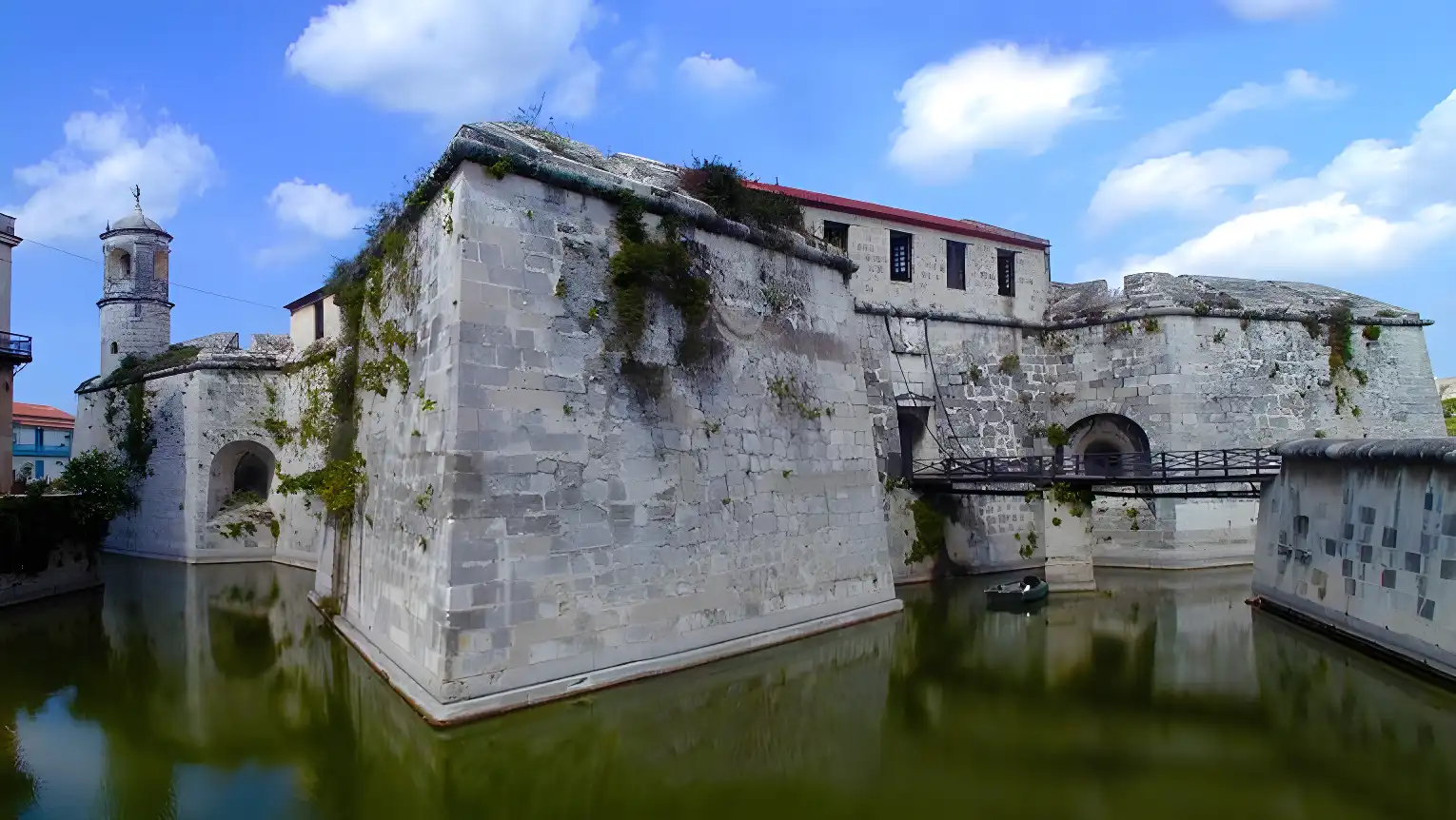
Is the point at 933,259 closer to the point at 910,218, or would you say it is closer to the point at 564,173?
the point at 910,218

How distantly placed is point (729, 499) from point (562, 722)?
364 cm

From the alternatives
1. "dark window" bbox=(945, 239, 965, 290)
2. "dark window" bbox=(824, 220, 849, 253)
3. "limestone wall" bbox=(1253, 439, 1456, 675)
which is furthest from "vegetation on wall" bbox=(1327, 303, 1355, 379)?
"dark window" bbox=(824, 220, 849, 253)

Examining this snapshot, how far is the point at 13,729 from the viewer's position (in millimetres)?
8297

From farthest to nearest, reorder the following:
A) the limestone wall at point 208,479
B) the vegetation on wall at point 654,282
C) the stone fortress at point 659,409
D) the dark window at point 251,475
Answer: the dark window at point 251,475 < the limestone wall at point 208,479 < the vegetation on wall at point 654,282 < the stone fortress at point 659,409

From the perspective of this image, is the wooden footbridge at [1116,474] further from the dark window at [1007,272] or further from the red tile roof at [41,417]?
the red tile roof at [41,417]

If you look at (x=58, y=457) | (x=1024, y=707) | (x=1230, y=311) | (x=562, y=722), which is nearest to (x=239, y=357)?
(x=562, y=722)

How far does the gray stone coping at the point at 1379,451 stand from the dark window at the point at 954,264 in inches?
271

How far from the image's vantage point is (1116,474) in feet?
48.4

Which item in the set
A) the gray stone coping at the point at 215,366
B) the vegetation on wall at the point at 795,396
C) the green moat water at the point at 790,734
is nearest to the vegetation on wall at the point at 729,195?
the vegetation on wall at the point at 795,396

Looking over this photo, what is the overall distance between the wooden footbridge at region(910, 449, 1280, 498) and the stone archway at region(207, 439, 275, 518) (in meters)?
15.5

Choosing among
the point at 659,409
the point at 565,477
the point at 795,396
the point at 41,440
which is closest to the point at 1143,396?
the point at 795,396

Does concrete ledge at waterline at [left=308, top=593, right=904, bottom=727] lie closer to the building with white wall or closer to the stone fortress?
the stone fortress

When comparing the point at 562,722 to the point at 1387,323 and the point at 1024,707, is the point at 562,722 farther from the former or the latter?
the point at 1387,323

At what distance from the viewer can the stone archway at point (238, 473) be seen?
795 inches
